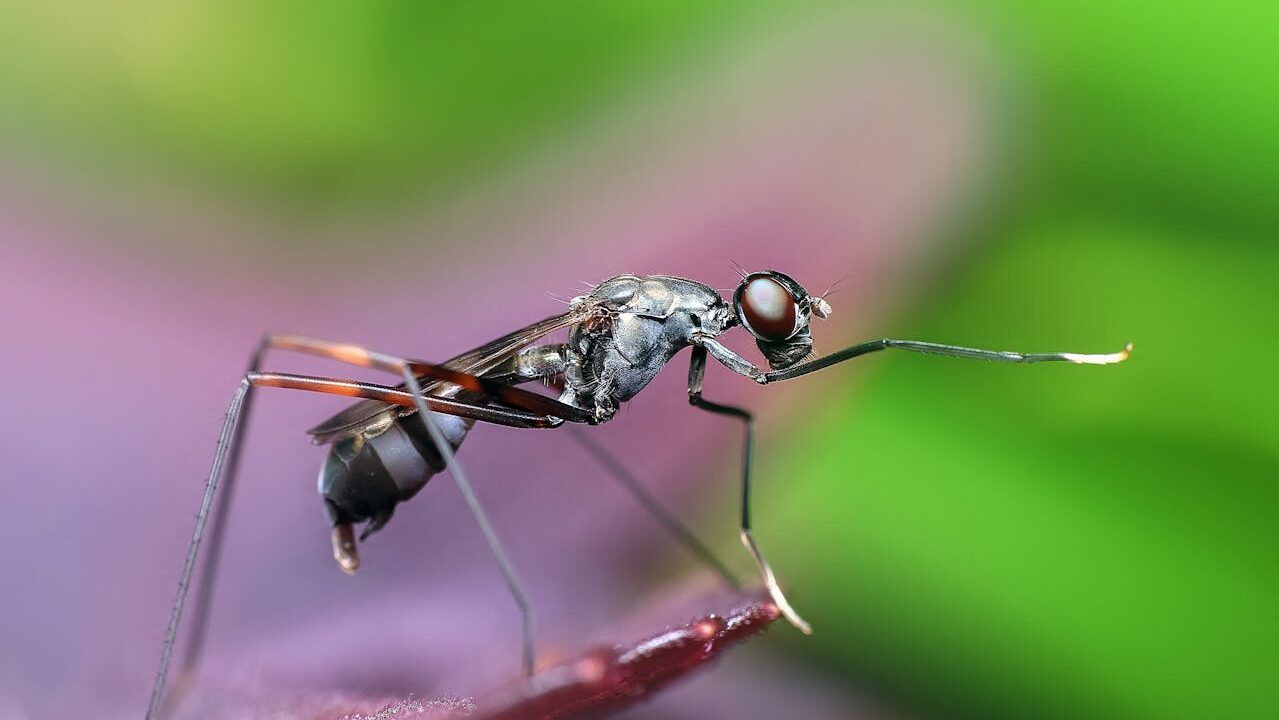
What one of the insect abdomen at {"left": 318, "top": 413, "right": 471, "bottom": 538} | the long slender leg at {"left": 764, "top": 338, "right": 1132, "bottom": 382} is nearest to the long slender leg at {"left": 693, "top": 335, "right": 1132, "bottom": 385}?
the long slender leg at {"left": 764, "top": 338, "right": 1132, "bottom": 382}

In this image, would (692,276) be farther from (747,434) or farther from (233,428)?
(233,428)

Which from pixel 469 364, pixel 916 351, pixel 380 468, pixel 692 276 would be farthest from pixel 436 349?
pixel 916 351

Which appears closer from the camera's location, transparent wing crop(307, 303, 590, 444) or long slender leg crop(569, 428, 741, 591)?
long slender leg crop(569, 428, 741, 591)

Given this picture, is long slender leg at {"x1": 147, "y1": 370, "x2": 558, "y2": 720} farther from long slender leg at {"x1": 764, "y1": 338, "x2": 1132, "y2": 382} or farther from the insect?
long slender leg at {"x1": 764, "y1": 338, "x2": 1132, "y2": 382}

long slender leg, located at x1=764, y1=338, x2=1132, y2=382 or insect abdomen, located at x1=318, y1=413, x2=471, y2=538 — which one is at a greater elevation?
long slender leg, located at x1=764, y1=338, x2=1132, y2=382

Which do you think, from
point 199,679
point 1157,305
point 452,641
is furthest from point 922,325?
point 199,679

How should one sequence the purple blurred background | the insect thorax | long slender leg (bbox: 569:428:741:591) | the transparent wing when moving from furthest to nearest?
1. the insect thorax
2. the transparent wing
3. long slender leg (bbox: 569:428:741:591)
4. the purple blurred background

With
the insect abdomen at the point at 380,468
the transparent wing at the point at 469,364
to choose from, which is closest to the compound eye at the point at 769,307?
the transparent wing at the point at 469,364
